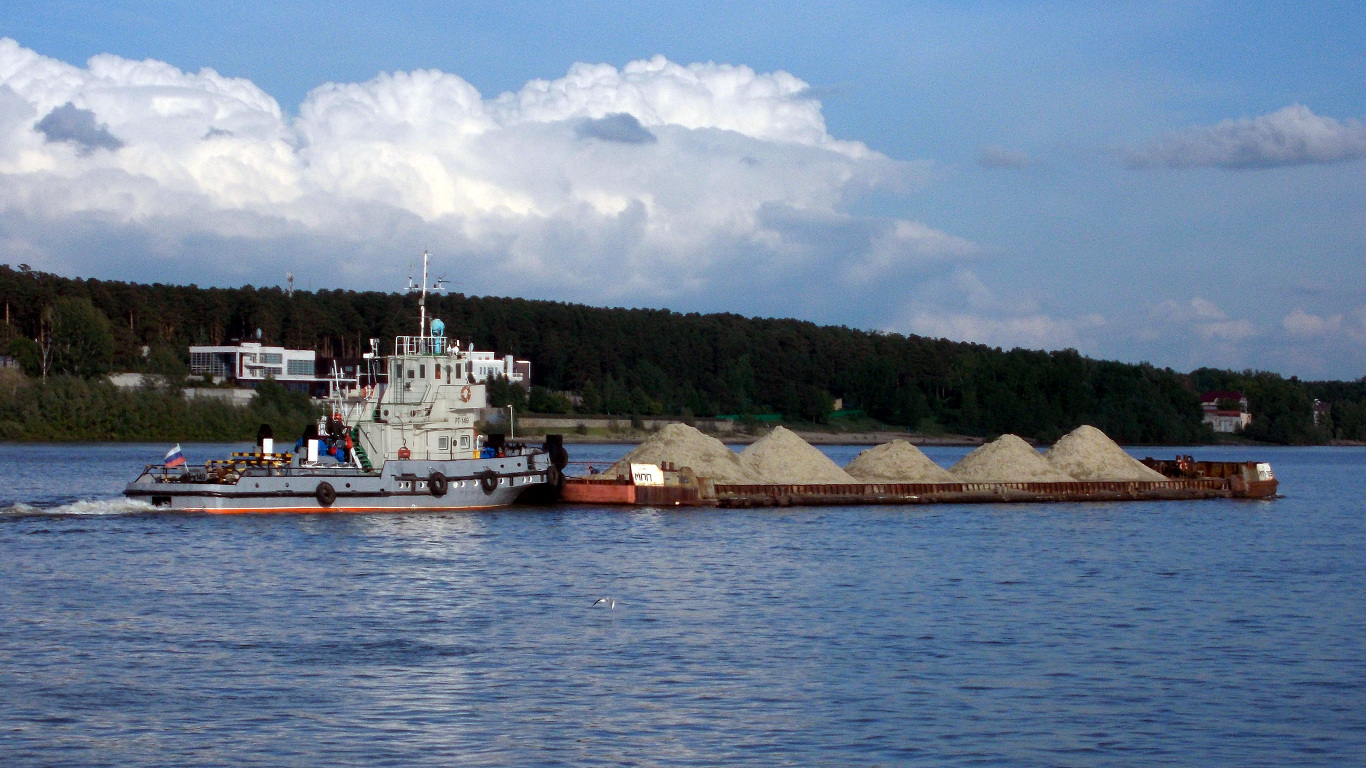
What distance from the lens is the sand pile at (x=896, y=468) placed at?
6250 cm

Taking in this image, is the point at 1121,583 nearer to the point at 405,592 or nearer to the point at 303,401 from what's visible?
the point at 405,592

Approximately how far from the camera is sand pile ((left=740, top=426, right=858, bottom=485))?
58969mm

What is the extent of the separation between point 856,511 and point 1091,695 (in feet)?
122

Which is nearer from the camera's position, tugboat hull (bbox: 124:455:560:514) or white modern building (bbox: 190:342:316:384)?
tugboat hull (bbox: 124:455:560:514)

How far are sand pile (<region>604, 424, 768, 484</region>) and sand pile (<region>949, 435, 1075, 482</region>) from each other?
37.7ft

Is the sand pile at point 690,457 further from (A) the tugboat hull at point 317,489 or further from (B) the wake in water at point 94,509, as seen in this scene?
(B) the wake in water at point 94,509

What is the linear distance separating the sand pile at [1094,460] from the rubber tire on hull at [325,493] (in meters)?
33.9

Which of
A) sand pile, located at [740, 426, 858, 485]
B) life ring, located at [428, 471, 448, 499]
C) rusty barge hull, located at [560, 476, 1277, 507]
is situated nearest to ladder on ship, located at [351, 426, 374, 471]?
life ring, located at [428, 471, 448, 499]

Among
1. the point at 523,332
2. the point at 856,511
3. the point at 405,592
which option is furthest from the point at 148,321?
the point at 405,592

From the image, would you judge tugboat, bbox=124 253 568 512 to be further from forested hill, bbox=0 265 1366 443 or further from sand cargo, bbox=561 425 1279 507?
forested hill, bbox=0 265 1366 443

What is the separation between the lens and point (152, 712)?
19266 millimetres

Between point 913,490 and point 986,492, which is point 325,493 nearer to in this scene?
point 913,490

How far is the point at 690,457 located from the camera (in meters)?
57.2

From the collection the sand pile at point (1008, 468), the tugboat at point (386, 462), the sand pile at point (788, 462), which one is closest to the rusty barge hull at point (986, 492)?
the sand pile at point (1008, 468)
